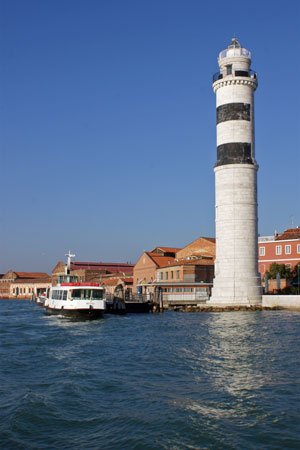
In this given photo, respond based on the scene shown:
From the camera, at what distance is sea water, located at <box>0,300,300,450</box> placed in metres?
10.9

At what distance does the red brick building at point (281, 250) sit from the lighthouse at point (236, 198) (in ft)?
42.1

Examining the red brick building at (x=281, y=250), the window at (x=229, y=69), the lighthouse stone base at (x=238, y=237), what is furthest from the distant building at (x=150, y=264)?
the window at (x=229, y=69)

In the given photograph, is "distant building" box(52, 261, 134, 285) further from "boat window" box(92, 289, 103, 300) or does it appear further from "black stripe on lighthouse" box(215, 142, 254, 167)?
"boat window" box(92, 289, 103, 300)

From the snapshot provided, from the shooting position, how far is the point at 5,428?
11.5m

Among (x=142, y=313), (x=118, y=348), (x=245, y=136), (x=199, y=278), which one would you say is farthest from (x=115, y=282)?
(x=118, y=348)

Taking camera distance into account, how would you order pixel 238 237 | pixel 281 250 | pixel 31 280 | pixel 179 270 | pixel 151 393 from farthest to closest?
pixel 31 280 → pixel 179 270 → pixel 281 250 → pixel 238 237 → pixel 151 393

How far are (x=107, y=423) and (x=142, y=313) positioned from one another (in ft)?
118

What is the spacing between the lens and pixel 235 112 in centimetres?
4725

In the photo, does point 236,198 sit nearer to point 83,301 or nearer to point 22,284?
point 83,301

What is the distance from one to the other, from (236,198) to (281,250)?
52.3 ft

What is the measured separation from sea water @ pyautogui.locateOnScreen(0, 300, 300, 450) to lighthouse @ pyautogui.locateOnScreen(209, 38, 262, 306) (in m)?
20.5

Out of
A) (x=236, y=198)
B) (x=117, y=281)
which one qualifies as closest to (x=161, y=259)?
(x=117, y=281)

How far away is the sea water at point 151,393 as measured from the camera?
1089cm

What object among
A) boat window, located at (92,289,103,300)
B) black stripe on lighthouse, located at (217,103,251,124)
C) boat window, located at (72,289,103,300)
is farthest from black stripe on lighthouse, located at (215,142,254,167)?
boat window, located at (72,289,103,300)
